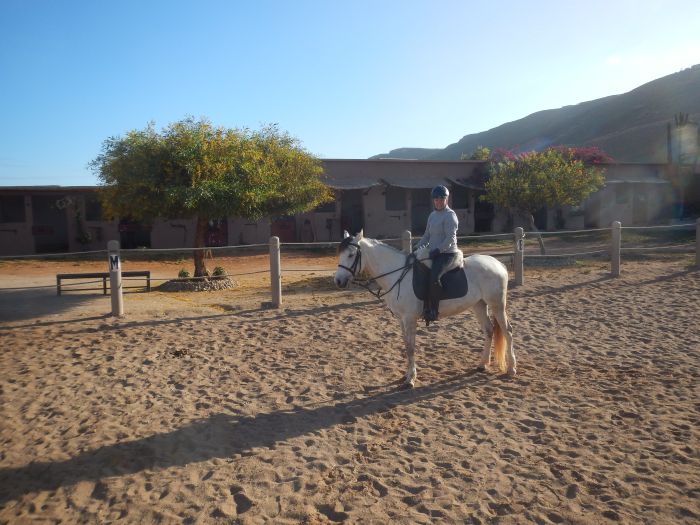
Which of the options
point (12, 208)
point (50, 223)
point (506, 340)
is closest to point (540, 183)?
point (506, 340)

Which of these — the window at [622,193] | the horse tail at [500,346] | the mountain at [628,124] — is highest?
the mountain at [628,124]

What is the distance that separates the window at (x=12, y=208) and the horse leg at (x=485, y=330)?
21086 mm

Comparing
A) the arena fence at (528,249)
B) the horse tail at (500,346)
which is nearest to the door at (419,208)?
the arena fence at (528,249)

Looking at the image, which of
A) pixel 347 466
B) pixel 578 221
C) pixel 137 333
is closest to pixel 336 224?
pixel 578 221

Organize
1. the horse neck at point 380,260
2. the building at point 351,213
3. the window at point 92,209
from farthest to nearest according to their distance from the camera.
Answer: the window at point 92,209
the building at point 351,213
the horse neck at point 380,260

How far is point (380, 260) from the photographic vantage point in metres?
5.92

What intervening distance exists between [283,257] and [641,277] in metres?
12.0

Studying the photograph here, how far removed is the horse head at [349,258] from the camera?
569 centimetres

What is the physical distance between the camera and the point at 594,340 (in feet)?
23.4

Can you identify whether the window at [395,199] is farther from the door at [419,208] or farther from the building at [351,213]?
the door at [419,208]

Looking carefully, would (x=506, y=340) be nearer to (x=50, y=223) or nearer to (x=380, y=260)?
(x=380, y=260)

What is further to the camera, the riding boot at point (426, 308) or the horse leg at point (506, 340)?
the horse leg at point (506, 340)

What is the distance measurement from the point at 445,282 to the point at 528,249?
49.4 feet

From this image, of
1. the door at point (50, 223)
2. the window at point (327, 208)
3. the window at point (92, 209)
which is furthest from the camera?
the window at point (327, 208)
